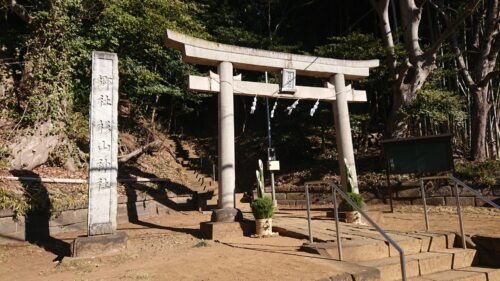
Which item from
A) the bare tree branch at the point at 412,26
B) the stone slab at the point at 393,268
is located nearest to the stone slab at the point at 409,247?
the stone slab at the point at 393,268

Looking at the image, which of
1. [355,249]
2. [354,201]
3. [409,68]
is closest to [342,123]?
[354,201]

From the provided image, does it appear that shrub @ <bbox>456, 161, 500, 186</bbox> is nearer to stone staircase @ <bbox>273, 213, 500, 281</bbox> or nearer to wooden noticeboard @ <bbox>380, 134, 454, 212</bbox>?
wooden noticeboard @ <bbox>380, 134, 454, 212</bbox>

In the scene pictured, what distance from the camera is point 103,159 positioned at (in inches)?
239

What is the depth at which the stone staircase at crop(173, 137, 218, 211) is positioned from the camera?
10.8 m

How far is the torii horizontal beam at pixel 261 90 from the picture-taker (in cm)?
739

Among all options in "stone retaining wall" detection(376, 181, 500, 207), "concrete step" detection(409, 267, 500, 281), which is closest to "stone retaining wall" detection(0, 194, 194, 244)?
"stone retaining wall" detection(376, 181, 500, 207)

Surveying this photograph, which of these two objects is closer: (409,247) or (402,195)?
(409,247)

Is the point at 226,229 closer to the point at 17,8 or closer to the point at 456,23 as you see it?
the point at 456,23

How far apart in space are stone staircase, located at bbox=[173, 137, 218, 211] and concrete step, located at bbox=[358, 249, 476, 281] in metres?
6.90

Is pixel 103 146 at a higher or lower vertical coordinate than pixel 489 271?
higher

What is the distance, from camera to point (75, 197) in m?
7.73

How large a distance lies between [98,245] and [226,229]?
2283mm

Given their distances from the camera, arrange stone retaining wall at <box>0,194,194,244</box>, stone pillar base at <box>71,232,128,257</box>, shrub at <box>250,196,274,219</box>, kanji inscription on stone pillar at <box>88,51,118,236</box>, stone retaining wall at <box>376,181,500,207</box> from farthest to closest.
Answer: stone retaining wall at <box>376,181,500,207</box> < shrub at <box>250,196,274,219</box> < stone retaining wall at <box>0,194,194,244</box> < kanji inscription on stone pillar at <box>88,51,118,236</box> < stone pillar base at <box>71,232,128,257</box>

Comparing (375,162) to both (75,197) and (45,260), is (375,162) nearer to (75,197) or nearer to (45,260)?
(75,197)
